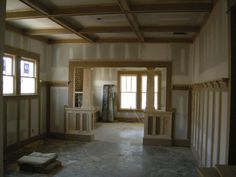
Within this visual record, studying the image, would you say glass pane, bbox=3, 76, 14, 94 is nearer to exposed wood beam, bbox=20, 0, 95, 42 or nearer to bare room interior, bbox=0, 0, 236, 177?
bare room interior, bbox=0, 0, 236, 177

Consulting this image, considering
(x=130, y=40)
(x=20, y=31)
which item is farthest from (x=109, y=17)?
(x=20, y=31)

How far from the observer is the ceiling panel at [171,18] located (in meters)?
4.42

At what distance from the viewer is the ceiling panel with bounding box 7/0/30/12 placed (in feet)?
12.8

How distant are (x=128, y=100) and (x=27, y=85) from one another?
19.1 feet

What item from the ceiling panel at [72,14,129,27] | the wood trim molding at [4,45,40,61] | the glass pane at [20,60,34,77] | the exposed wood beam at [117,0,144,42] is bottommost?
the glass pane at [20,60,34,77]

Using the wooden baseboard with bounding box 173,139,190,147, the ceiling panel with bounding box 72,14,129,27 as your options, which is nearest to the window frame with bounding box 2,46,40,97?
the ceiling panel with bounding box 72,14,129,27

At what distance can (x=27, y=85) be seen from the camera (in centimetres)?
621

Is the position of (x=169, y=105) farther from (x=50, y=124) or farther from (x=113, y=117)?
(x=113, y=117)

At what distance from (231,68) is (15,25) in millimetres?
4730

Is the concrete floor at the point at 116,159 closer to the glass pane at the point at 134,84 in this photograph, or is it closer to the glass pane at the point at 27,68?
the glass pane at the point at 27,68

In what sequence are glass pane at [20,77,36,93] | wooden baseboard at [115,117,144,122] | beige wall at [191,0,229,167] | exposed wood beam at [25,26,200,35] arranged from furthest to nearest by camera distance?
wooden baseboard at [115,117,144,122] < glass pane at [20,77,36,93] < exposed wood beam at [25,26,200,35] < beige wall at [191,0,229,167]

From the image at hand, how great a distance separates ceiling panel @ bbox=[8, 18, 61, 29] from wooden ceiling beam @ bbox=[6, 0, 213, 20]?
0.68 metres

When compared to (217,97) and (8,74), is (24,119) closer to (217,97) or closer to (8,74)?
(8,74)

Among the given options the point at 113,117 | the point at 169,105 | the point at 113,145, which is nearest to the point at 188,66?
the point at 169,105
